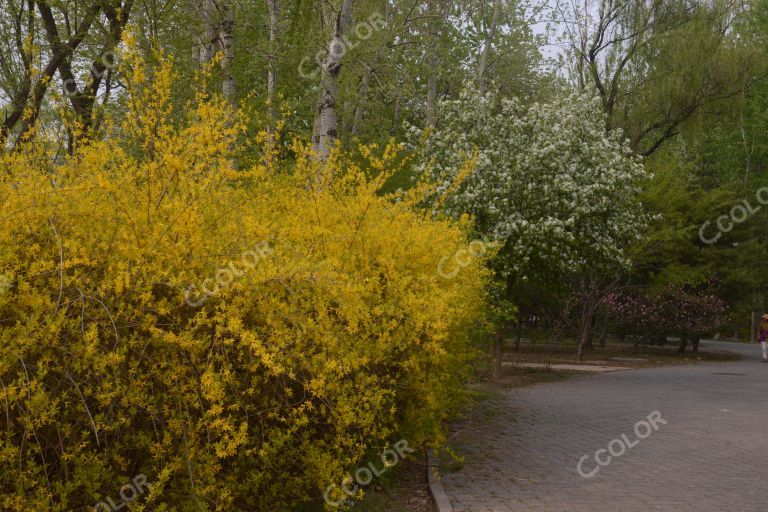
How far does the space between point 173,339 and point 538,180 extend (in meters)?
13.5

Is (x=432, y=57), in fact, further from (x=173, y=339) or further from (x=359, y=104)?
(x=173, y=339)

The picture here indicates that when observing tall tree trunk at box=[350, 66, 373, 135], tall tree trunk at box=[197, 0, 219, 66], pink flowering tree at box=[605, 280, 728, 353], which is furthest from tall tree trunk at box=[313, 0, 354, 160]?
pink flowering tree at box=[605, 280, 728, 353]

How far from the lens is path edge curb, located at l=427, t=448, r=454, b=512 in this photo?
20.6ft

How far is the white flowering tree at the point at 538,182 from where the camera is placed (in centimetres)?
1645

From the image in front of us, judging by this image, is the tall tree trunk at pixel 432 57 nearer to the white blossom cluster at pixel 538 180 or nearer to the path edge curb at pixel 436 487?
the white blossom cluster at pixel 538 180

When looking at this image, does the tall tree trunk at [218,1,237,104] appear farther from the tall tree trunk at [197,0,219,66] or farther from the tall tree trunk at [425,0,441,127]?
the tall tree trunk at [425,0,441,127]

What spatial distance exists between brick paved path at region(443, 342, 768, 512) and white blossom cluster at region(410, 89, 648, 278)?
129 inches

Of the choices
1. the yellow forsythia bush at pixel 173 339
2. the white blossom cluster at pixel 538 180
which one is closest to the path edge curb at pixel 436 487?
Result: the yellow forsythia bush at pixel 173 339

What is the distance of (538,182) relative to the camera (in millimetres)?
16969

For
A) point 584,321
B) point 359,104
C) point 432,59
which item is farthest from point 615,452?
point 432,59

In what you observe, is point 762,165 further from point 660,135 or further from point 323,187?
point 323,187

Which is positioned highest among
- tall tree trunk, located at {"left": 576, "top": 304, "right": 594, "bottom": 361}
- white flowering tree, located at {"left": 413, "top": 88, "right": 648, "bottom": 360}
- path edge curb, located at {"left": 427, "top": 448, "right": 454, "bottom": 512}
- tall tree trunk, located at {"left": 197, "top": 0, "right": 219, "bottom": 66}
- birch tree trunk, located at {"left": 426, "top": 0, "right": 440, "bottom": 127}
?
birch tree trunk, located at {"left": 426, "top": 0, "right": 440, "bottom": 127}

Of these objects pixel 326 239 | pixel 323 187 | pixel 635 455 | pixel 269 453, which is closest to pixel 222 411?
pixel 269 453

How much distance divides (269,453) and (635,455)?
17.0 ft
